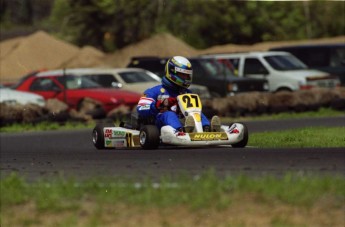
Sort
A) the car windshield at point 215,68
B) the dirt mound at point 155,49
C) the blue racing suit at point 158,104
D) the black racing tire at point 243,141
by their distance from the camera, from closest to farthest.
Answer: the black racing tire at point 243,141 → the blue racing suit at point 158,104 → the car windshield at point 215,68 → the dirt mound at point 155,49

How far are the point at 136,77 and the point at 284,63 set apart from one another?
454 centimetres

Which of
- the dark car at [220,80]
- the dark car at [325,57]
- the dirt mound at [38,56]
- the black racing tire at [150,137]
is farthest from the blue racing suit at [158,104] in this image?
the dirt mound at [38,56]

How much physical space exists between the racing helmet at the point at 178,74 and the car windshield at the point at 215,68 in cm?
1521

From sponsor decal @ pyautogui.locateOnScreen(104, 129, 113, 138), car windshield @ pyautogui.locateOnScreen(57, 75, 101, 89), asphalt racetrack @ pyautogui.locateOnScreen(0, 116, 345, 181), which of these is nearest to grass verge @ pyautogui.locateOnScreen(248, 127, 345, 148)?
sponsor decal @ pyautogui.locateOnScreen(104, 129, 113, 138)

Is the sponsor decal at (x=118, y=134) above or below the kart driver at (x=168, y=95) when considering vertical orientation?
below

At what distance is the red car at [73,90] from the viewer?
1045 inches

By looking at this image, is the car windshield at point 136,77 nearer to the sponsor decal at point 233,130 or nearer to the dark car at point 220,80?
the dark car at point 220,80

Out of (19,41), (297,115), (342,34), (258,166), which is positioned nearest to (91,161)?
(258,166)

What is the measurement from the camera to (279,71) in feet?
104

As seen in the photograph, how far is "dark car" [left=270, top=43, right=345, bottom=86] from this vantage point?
112ft

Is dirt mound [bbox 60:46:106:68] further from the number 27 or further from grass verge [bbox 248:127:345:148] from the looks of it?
the number 27

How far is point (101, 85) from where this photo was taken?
96.3ft

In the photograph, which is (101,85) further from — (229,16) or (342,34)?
(342,34)

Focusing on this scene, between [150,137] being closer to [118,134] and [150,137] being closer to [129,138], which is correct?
[129,138]
